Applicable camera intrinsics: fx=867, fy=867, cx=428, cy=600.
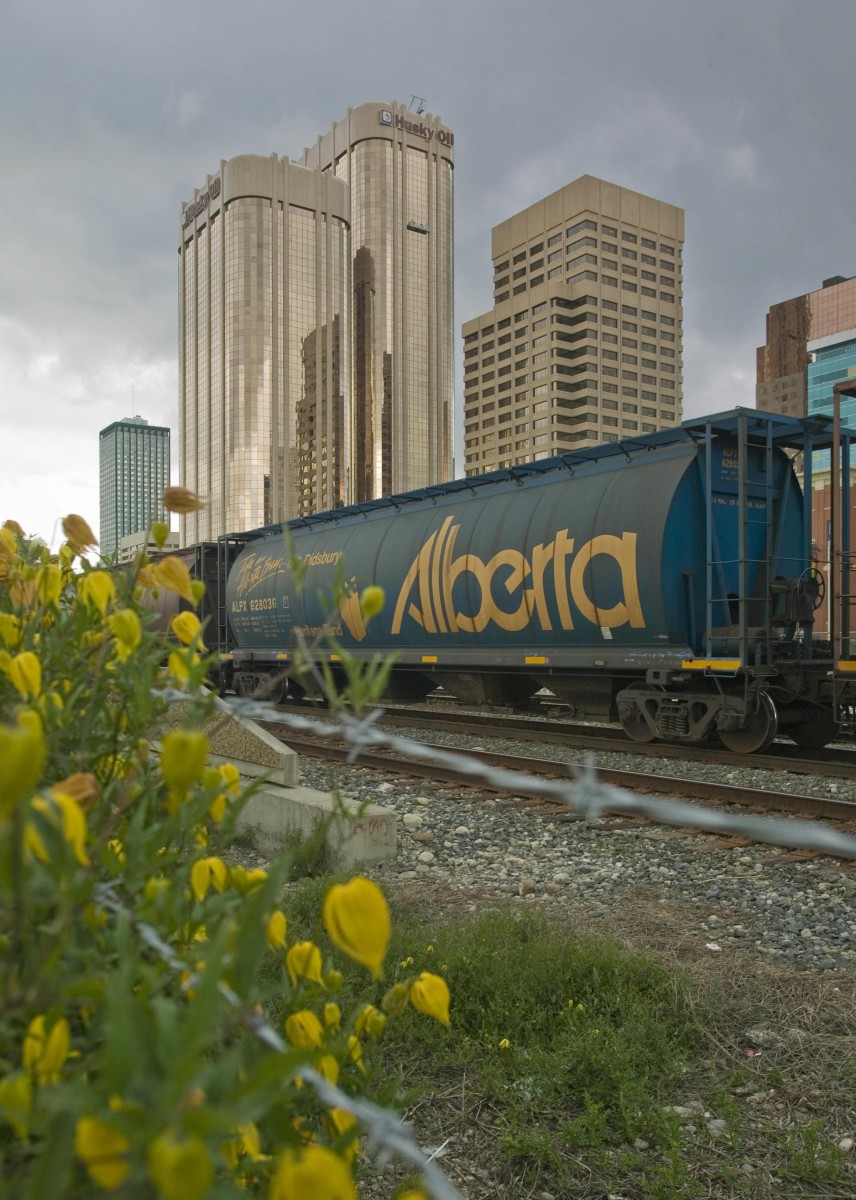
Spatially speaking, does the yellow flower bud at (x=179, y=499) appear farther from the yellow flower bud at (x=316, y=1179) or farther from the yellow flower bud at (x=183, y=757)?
the yellow flower bud at (x=316, y=1179)

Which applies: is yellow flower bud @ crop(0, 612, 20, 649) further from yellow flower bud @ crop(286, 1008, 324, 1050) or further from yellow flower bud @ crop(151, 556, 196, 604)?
yellow flower bud @ crop(286, 1008, 324, 1050)

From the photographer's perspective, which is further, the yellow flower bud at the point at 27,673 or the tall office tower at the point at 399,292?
the tall office tower at the point at 399,292

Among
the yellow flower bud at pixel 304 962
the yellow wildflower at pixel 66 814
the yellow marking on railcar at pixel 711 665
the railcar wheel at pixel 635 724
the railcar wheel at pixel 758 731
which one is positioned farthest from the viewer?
the railcar wheel at pixel 635 724

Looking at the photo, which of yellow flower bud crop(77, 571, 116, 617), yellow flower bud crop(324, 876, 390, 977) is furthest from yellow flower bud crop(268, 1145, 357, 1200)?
yellow flower bud crop(77, 571, 116, 617)

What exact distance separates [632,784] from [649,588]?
108 inches

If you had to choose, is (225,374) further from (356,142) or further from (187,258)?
(356,142)

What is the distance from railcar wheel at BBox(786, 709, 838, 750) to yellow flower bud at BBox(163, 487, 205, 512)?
1099 cm

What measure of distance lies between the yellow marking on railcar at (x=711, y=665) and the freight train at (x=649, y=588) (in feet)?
0.06

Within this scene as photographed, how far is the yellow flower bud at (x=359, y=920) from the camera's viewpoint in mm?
903

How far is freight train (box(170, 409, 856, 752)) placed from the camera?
34.7 ft

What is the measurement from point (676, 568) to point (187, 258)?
155m

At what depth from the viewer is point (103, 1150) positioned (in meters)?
0.68

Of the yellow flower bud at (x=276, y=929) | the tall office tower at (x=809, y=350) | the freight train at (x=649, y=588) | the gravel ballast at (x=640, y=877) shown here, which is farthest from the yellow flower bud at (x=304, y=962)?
the tall office tower at (x=809, y=350)

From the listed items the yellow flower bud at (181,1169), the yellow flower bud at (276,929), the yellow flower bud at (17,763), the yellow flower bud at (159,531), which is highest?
the yellow flower bud at (159,531)
